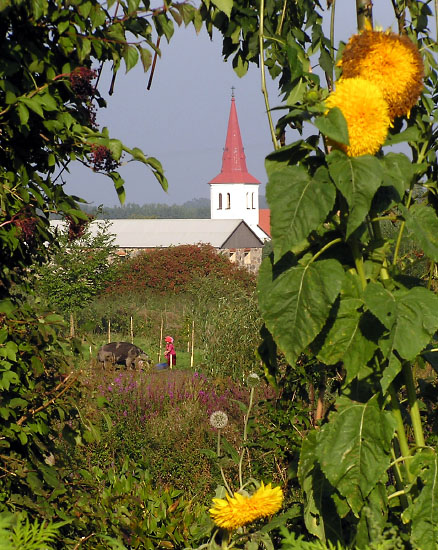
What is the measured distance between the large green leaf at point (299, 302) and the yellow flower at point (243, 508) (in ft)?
2.77

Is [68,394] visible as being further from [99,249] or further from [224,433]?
[99,249]

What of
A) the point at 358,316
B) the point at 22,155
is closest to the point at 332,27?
the point at 358,316

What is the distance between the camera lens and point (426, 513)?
1.92m

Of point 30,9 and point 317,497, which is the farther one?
point 30,9

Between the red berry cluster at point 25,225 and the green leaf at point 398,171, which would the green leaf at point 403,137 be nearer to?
the green leaf at point 398,171

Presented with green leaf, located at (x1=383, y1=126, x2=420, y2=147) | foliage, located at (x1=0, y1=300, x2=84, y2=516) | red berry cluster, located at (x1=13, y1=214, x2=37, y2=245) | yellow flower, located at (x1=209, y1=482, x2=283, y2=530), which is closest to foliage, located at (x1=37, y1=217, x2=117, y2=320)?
foliage, located at (x1=0, y1=300, x2=84, y2=516)

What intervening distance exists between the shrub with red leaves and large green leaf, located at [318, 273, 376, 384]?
2280 cm

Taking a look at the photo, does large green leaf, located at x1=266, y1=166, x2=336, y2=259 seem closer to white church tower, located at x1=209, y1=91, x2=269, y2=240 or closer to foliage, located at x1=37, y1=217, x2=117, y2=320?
foliage, located at x1=37, y1=217, x2=117, y2=320

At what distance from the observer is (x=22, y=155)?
118 inches

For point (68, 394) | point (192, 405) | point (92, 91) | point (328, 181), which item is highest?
point (92, 91)

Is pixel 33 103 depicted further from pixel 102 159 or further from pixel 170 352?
pixel 170 352

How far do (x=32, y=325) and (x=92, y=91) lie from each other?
0.97 metres

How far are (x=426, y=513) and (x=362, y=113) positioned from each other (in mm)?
1026

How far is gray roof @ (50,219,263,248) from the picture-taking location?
3241 cm
